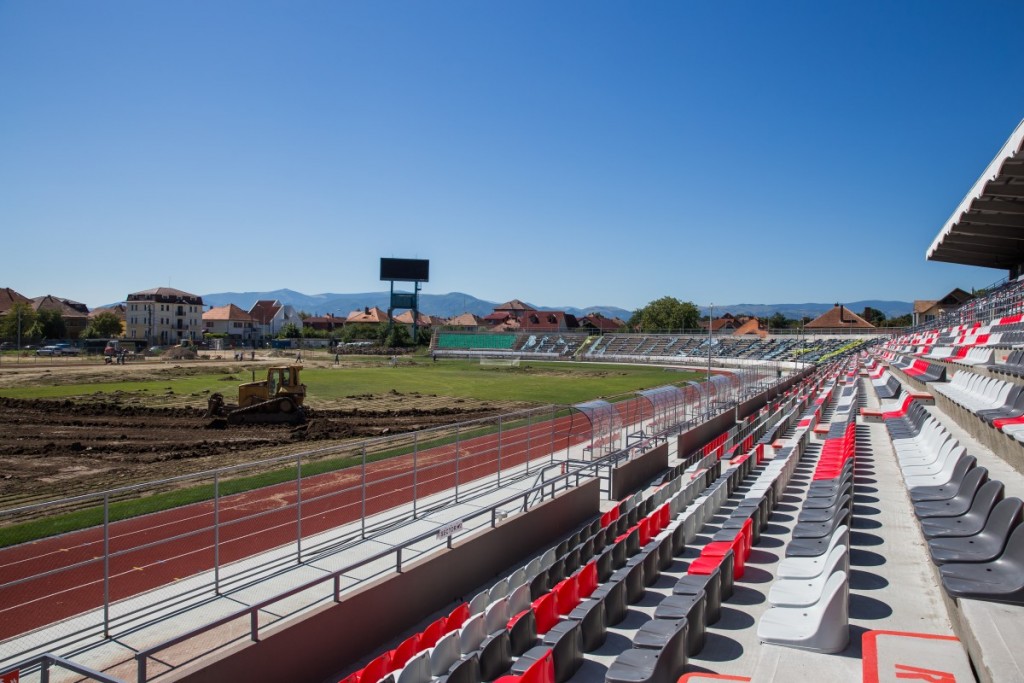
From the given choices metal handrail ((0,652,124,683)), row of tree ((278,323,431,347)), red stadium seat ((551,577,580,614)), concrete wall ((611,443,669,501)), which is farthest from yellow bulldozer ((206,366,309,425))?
row of tree ((278,323,431,347))

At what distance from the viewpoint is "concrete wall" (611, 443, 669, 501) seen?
1560 cm

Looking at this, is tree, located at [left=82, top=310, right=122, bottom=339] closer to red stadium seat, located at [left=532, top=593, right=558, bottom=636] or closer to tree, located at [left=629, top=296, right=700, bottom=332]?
tree, located at [left=629, top=296, right=700, bottom=332]

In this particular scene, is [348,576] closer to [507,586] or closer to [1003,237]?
[507,586]

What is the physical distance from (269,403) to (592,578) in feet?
71.4

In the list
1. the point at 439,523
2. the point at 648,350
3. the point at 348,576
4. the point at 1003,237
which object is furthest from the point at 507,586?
the point at 648,350

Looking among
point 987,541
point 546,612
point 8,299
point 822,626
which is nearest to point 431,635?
point 546,612

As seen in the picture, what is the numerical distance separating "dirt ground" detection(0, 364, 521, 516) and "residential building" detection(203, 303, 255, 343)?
365 feet

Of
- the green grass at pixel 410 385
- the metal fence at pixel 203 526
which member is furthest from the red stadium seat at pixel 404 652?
the green grass at pixel 410 385

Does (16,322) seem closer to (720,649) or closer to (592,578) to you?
(592,578)

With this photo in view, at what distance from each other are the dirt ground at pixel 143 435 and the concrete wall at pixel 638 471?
1061 centimetres

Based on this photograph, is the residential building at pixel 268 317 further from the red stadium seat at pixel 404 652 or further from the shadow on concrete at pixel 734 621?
the shadow on concrete at pixel 734 621

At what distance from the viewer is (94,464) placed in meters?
18.9

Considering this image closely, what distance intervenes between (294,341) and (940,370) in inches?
4612

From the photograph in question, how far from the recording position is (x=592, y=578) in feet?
28.7
